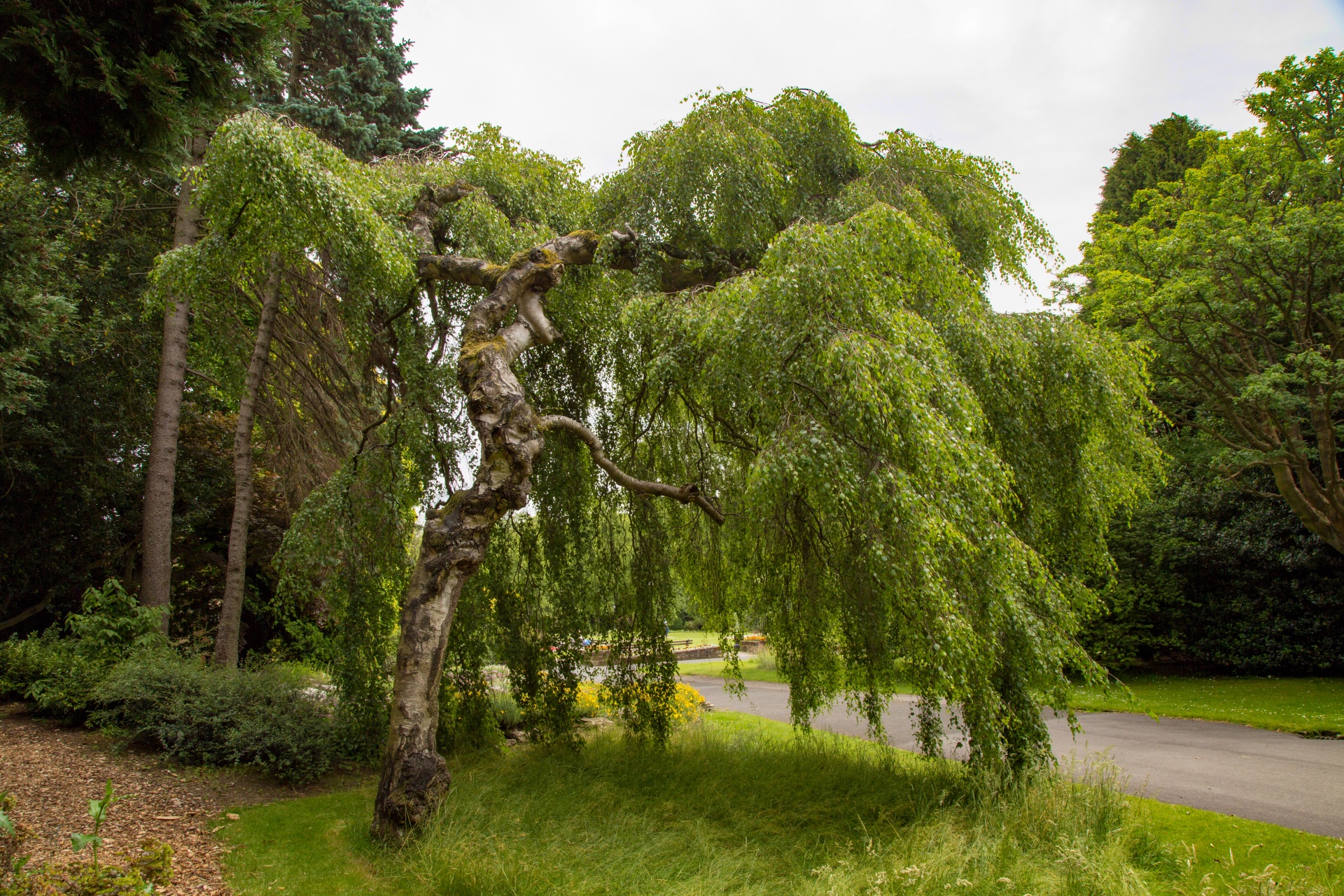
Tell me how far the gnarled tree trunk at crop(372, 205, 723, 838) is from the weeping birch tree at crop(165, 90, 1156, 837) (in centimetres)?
3

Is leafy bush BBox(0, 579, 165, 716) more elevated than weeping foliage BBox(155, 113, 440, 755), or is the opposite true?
weeping foliage BBox(155, 113, 440, 755)

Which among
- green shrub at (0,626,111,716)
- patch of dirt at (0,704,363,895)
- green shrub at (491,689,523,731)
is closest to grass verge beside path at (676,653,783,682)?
green shrub at (491,689,523,731)

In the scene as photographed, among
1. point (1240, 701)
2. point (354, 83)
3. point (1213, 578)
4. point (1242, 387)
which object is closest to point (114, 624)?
point (354, 83)

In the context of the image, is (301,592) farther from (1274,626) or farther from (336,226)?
(1274,626)

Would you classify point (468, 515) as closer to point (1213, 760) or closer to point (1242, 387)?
point (1213, 760)

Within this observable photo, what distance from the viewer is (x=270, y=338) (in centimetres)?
980

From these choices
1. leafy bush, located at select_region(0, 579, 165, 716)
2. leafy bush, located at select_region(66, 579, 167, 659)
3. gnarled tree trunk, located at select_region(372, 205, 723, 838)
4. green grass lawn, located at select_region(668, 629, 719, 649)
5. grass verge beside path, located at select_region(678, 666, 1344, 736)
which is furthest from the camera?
green grass lawn, located at select_region(668, 629, 719, 649)

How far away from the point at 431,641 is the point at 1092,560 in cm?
596

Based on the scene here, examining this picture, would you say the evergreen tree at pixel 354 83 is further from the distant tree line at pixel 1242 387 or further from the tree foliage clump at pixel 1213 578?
the tree foliage clump at pixel 1213 578

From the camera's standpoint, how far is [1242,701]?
12305 millimetres

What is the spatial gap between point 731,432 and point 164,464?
333 inches

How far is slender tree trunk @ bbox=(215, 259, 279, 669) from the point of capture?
920 centimetres

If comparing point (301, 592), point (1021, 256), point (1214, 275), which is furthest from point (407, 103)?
point (1214, 275)

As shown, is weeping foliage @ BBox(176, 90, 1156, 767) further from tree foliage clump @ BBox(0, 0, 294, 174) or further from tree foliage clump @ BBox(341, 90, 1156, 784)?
tree foliage clump @ BBox(0, 0, 294, 174)
